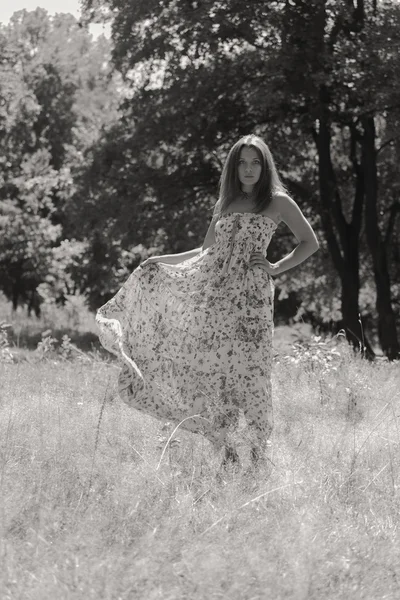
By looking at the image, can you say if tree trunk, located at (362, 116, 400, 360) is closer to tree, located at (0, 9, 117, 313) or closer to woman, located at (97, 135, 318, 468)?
tree, located at (0, 9, 117, 313)

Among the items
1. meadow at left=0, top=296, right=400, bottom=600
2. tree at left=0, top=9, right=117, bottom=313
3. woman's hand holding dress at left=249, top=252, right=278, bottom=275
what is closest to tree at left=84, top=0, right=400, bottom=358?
tree at left=0, top=9, right=117, bottom=313

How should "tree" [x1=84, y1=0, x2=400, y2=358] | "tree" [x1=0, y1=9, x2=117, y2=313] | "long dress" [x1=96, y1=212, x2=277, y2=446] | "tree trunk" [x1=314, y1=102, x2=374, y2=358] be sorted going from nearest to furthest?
"long dress" [x1=96, y1=212, x2=277, y2=446] < "tree" [x1=84, y1=0, x2=400, y2=358] < "tree trunk" [x1=314, y1=102, x2=374, y2=358] < "tree" [x1=0, y1=9, x2=117, y2=313]

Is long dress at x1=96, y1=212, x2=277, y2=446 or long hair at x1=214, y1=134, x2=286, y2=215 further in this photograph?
long hair at x1=214, y1=134, x2=286, y2=215

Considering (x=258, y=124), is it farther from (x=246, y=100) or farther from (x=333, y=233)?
(x=333, y=233)

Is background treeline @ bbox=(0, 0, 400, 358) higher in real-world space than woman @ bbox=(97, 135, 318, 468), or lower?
higher

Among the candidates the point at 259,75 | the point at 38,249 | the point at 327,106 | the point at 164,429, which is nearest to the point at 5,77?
the point at 259,75

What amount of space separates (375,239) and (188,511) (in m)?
14.3

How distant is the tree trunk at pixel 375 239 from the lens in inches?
674

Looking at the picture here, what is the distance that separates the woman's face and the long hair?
0.02 meters

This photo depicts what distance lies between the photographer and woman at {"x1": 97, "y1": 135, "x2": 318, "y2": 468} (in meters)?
5.00

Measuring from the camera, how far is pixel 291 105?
16.9 m

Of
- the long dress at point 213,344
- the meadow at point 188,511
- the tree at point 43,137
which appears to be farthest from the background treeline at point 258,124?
the meadow at point 188,511

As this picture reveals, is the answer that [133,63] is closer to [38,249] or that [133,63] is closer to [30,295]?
[38,249]

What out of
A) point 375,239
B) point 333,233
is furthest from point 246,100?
point 375,239
